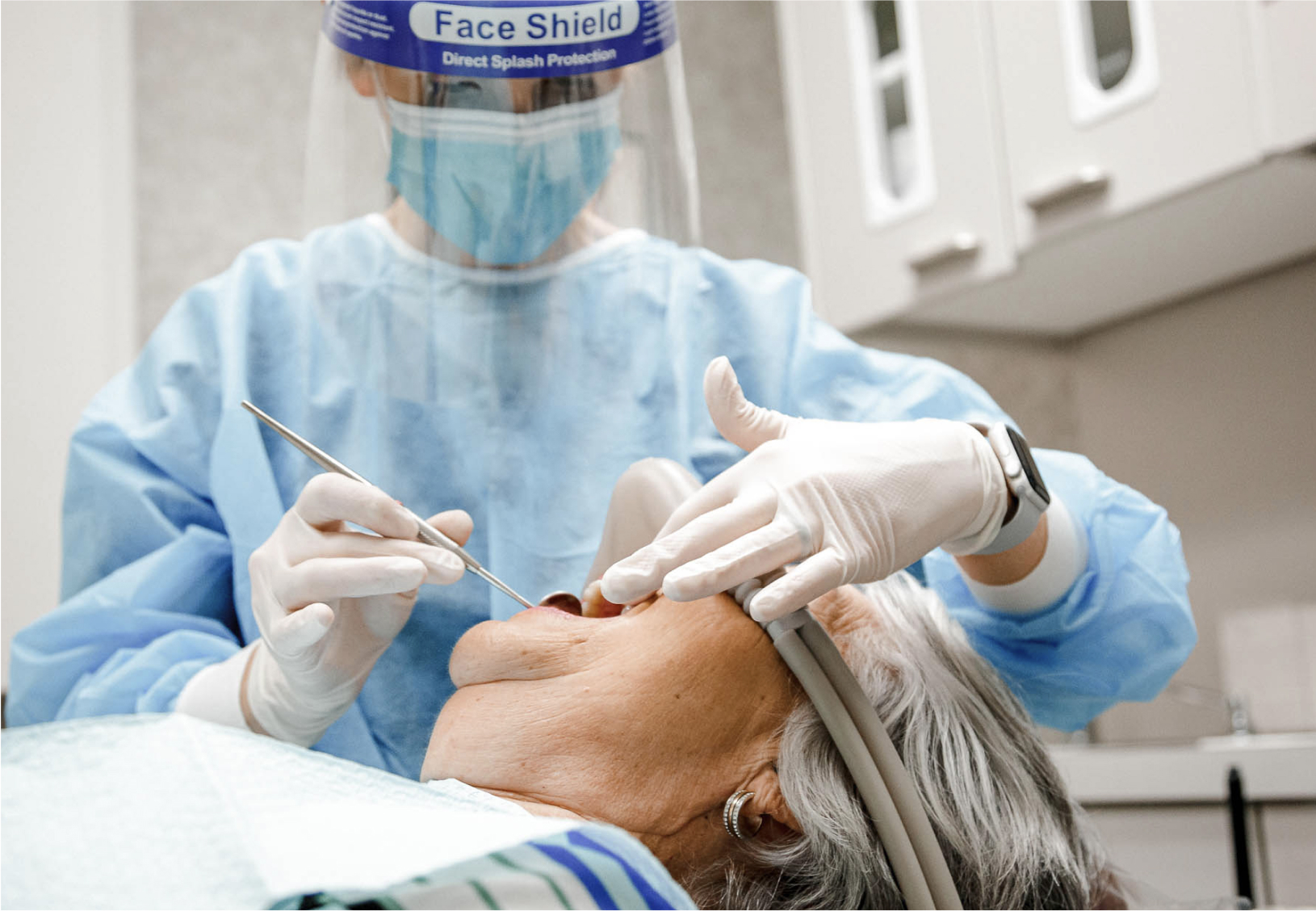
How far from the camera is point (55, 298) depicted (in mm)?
1554

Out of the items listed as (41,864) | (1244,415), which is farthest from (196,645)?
(1244,415)

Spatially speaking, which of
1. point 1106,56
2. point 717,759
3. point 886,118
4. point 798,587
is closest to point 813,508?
point 798,587

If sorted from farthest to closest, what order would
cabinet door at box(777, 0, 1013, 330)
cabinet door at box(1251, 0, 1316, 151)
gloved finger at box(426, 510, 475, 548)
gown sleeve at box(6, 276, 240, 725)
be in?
cabinet door at box(777, 0, 1013, 330) → cabinet door at box(1251, 0, 1316, 151) → gown sleeve at box(6, 276, 240, 725) → gloved finger at box(426, 510, 475, 548)

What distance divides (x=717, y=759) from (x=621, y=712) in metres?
0.08

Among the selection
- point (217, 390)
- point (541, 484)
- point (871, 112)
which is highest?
point (871, 112)

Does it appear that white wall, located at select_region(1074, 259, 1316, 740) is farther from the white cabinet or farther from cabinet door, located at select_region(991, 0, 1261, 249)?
cabinet door, located at select_region(991, 0, 1261, 249)

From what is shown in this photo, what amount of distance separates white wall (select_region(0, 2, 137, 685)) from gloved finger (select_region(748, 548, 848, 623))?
1.15 m

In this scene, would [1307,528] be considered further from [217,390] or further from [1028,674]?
[217,390]

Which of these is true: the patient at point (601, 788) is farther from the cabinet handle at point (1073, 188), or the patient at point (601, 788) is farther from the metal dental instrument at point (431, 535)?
the cabinet handle at point (1073, 188)

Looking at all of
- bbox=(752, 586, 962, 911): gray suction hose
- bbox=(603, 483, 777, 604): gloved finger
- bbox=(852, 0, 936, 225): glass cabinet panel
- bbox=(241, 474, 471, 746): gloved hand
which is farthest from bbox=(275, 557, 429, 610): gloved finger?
bbox=(852, 0, 936, 225): glass cabinet panel

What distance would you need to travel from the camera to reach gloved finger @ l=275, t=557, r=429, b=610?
698 mm

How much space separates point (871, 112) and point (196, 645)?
158 cm

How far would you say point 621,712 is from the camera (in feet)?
2.23

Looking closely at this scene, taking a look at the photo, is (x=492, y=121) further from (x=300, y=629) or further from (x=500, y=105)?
(x=300, y=629)
